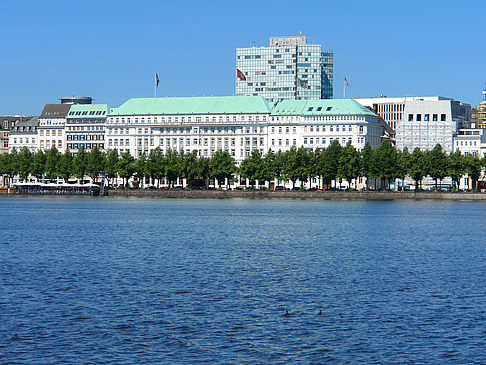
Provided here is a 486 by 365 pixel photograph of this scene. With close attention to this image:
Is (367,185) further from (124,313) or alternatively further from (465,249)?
(124,313)

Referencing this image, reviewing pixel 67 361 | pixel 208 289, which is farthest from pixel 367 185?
pixel 67 361

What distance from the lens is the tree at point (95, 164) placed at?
18462 centimetres

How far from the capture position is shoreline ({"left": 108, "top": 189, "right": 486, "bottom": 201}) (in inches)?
6053

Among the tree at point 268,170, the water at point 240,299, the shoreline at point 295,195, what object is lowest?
the water at point 240,299

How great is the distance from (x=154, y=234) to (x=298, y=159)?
319 ft

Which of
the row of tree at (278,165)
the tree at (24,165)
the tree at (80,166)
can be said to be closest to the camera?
the row of tree at (278,165)

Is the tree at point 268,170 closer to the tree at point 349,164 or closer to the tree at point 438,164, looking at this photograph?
the tree at point 349,164

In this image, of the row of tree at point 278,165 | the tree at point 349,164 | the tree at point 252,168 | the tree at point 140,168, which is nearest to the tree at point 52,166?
the row of tree at point 278,165

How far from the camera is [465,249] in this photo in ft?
196

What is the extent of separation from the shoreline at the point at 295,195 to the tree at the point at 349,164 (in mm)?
4455

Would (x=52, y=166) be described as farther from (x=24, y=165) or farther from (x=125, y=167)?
(x=125, y=167)

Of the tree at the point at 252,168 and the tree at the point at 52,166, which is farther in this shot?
the tree at the point at 52,166

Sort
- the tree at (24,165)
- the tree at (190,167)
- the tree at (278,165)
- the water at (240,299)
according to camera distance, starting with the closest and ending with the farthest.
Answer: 1. the water at (240,299)
2. the tree at (278,165)
3. the tree at (190,167)
4. the tree at (24,165)

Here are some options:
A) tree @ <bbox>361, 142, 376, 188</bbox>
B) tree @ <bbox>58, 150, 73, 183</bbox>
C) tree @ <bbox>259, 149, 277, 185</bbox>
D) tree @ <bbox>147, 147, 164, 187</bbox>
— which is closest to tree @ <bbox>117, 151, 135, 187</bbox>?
tree @ <bbox>147, 147, 164, 187</bbox>
